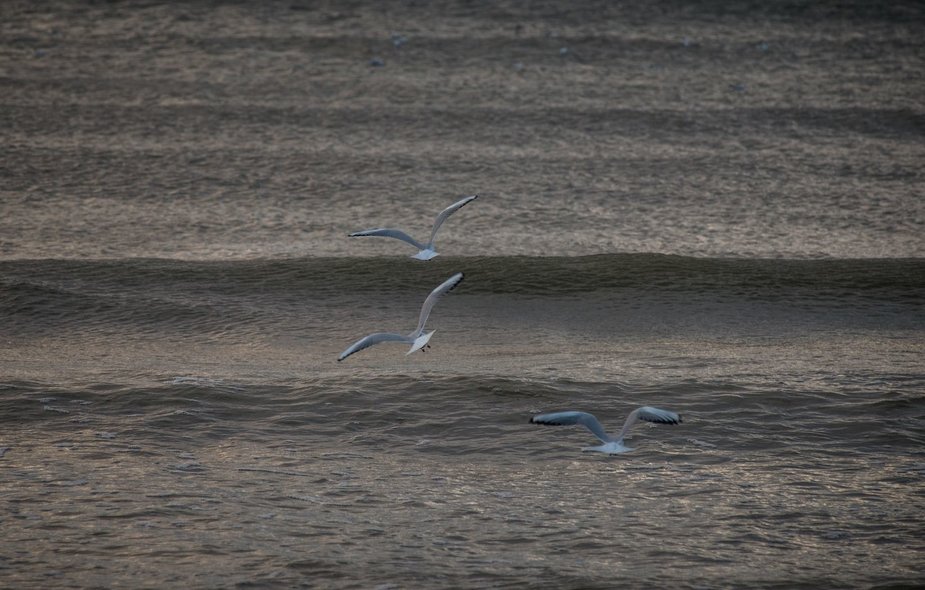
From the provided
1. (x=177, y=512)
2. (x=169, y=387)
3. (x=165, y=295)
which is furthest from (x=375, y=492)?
(x=165, y=295)

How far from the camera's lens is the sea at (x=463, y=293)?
16.1 feet

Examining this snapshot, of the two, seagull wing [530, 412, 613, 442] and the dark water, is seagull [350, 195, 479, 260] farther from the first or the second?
seagull wing [530, 412, 613, 442]

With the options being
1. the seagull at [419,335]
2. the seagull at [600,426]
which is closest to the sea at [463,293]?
the seagull at [600,426]

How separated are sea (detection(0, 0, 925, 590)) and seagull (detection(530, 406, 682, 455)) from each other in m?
0.23

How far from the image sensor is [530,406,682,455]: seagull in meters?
4.99

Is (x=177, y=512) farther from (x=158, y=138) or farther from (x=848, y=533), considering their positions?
(x=158, y=138)

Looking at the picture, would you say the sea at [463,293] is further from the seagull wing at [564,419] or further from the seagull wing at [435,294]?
the seagull wing at [435,294]

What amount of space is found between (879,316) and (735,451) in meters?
2.39

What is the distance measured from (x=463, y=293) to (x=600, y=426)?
9.59ft

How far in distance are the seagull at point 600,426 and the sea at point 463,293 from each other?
0.75 ft

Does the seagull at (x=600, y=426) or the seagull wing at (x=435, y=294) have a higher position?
the seagull wing at (x=435, y=294)

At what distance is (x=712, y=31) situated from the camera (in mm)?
11734

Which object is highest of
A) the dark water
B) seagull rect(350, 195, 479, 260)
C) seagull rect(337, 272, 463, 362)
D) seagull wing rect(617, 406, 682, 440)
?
seagull rect(350, 195, 479, 260)

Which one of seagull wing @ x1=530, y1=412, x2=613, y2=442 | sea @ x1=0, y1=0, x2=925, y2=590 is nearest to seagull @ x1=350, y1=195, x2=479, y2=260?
sea @ x1=0, y1=0, x2=925, y2=590
